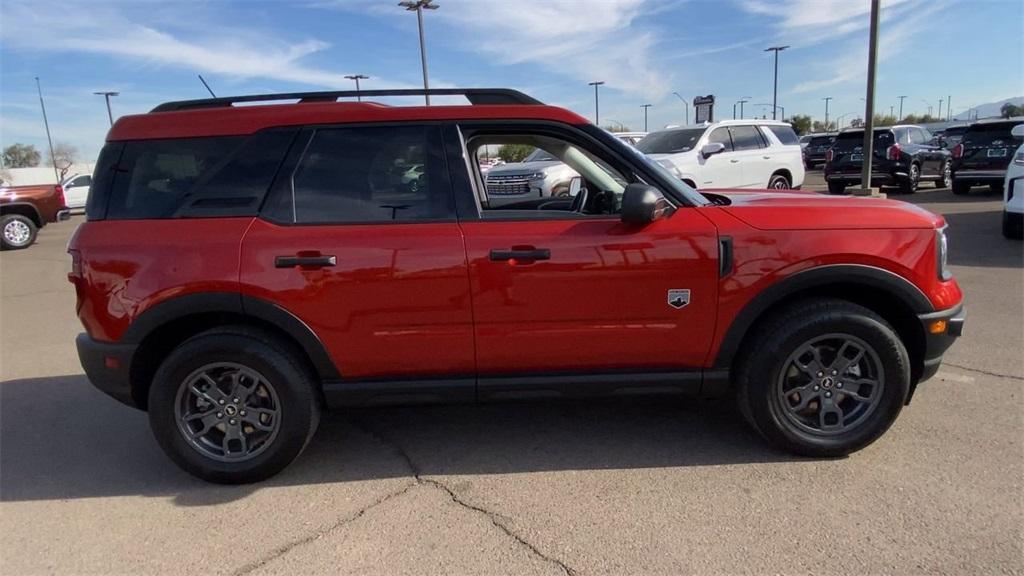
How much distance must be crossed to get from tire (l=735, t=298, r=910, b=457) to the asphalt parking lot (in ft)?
0.51

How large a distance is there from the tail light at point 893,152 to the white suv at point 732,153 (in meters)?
4.60

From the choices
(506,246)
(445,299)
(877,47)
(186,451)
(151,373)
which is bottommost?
(186,451)

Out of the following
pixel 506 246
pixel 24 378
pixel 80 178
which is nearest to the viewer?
pixel 506 246

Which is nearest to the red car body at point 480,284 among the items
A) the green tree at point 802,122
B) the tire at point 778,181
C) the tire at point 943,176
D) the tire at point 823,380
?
the tire at point 823,380

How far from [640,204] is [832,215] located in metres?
1.02

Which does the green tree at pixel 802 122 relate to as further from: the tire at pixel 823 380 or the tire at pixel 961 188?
the tire at pixel 823 380

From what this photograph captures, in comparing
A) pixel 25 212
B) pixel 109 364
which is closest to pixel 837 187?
pixel 109 364

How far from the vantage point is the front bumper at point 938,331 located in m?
3.20

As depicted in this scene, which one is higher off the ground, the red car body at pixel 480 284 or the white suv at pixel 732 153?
the white suv at pixel 732 153

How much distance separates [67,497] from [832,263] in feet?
13.1

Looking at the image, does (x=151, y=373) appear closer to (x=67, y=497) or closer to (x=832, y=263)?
(x=67, y=497)

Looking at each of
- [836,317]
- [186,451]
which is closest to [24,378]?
[186,451]

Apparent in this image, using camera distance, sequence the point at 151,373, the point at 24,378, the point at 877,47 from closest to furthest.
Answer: the point at 151,373
the point at 24,378
the point at 877,47

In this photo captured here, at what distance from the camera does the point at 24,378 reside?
516 centimetres
